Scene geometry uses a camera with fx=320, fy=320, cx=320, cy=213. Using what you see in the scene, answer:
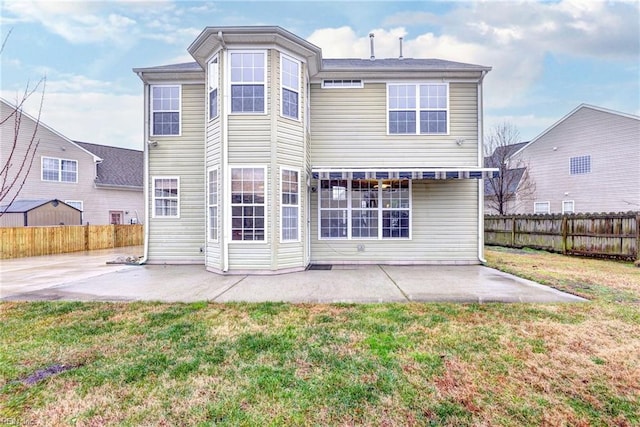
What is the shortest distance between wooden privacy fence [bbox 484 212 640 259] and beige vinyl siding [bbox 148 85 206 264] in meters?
13.7

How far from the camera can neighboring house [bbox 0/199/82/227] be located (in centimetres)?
1580

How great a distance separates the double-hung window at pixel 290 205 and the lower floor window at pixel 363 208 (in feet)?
4.66

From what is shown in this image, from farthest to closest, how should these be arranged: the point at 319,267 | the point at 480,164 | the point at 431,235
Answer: the point at 431,235 → the point at 480,164 → the point at 319,267

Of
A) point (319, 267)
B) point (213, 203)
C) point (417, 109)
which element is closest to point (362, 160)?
point (417, 109)

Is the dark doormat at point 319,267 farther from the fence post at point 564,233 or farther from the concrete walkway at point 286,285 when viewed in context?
the fence post at point 564,233

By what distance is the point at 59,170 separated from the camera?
19609 millimetres

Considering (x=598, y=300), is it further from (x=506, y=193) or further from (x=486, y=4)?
(x=506, y=193)

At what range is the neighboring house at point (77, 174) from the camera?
1812 cm

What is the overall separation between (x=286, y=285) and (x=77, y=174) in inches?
793

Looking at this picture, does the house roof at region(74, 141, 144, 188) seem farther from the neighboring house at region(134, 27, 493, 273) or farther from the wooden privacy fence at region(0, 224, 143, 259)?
the neighboring house at region(134, 27, 493, 273)

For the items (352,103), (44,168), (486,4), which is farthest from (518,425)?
(44,168)

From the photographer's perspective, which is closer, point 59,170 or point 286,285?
A: point 286,285

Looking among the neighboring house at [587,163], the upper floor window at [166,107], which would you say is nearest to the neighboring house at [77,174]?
the upper floor window at [166,107]

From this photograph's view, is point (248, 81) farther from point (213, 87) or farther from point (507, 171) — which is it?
point (507, 171)
